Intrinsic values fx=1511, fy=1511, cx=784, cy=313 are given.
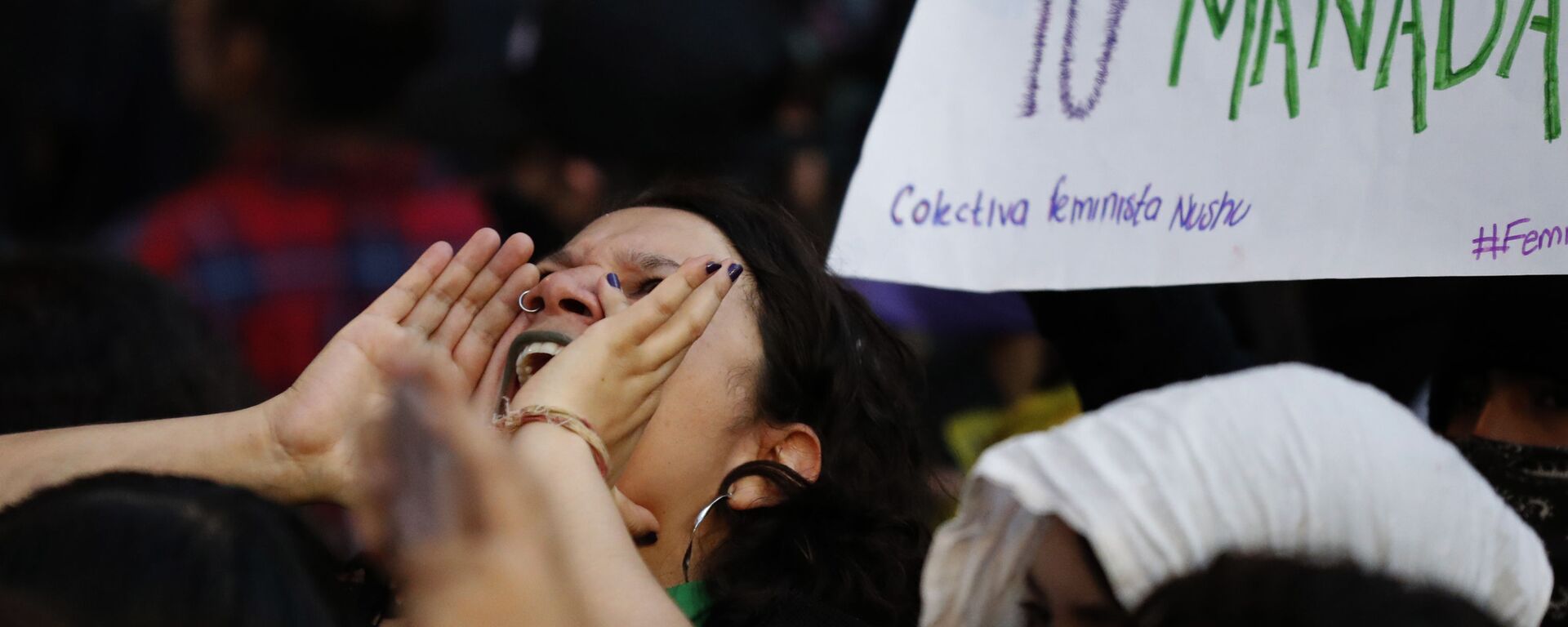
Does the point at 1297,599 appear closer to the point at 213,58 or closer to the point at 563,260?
the point at 563,260

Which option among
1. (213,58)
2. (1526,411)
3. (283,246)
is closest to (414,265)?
(283,246)

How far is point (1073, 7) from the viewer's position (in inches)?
73.9

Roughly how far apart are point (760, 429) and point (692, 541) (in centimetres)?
17

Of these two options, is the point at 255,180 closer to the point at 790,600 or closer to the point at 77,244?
the point at 77,244

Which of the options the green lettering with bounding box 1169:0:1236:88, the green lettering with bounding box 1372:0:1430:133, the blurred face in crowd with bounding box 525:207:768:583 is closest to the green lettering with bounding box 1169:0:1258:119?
the green lettering with bounding box 1169:0:1236:88

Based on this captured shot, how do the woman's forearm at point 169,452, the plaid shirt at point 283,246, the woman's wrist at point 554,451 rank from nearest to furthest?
the woman's wrist at point 554,451, the woman's forearm at point 169,452, the plaid shirt at point 283,246

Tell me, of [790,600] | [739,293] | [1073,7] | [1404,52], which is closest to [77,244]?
[739,293]

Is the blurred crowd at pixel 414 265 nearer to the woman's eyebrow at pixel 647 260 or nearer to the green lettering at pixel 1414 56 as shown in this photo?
the woman's eyebrow at pixel 647 260

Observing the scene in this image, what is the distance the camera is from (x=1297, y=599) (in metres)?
1.10

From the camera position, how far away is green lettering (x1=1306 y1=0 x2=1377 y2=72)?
1793 millimetres

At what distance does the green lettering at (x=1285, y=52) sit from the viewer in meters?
1.81

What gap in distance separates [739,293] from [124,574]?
924mm

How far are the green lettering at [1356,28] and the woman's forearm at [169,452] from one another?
1339 millimetres

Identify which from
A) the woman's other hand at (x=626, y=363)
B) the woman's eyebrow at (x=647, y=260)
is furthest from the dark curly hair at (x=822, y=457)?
the woman's other hand at (x=626, y=363)
